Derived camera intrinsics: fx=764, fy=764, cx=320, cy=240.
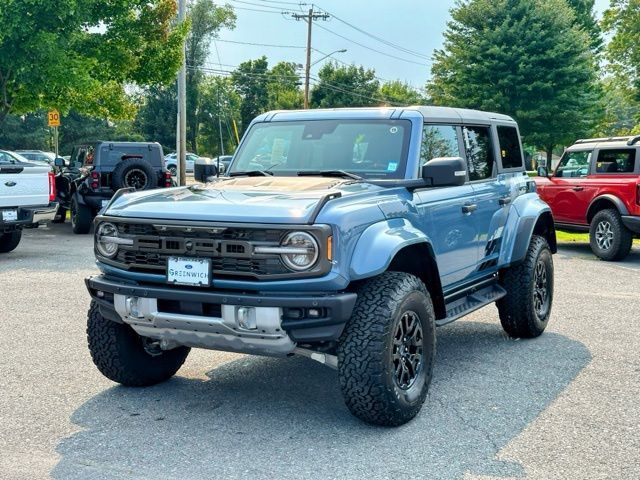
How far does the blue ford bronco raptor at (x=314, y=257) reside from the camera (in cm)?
414

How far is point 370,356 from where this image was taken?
4207 millimetres

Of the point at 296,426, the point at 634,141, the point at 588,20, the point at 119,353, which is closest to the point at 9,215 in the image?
the point at 119,353

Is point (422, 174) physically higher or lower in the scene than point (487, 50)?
lower

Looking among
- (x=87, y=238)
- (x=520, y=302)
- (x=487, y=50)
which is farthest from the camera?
(x=487, y=50)

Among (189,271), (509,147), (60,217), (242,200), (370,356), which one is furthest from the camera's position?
(60,217)

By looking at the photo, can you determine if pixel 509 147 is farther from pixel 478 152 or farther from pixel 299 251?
pixel 299 251

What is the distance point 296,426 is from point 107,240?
5.34 ft

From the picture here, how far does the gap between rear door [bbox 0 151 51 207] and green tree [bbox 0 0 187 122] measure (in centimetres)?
481

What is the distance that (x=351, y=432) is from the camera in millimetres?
4391

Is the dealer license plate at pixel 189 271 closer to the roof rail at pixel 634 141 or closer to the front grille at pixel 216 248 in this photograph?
the front grille at pixel 216 248

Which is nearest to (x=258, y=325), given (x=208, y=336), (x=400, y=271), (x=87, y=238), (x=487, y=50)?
(x=208, y=336)

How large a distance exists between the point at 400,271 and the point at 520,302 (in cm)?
204

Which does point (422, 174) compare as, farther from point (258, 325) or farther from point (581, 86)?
point (581, 86)

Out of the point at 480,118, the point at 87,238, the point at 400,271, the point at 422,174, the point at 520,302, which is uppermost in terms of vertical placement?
the point at 480,118
